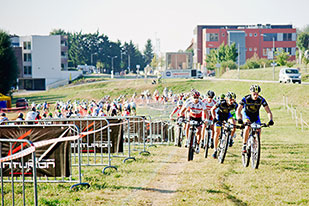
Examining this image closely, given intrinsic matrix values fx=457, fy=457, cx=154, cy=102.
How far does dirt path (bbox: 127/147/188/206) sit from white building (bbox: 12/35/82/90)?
105235mm

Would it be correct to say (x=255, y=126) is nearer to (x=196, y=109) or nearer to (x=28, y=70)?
(x=196, y=109)

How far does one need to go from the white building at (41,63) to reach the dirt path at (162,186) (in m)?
105

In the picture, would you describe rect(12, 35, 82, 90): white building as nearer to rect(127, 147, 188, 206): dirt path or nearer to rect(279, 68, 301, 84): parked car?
rect(279, 68, 301, 84): parked car

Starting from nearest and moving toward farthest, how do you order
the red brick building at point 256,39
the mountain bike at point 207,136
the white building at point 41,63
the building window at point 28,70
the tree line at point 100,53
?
the mountain bike at point 207,136
the white building at point 41,63
the building window at point 28,70
the red brick building at point 256,39
the tree line at point 100,53

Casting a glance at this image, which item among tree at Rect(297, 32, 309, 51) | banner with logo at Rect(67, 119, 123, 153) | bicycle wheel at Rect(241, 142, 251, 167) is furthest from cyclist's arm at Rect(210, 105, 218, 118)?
tree at Rect(297, 32, 309, 51)

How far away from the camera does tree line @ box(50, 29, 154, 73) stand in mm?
160625

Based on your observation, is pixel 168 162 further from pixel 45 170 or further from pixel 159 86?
pixel 159 86

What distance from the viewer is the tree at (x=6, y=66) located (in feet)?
246

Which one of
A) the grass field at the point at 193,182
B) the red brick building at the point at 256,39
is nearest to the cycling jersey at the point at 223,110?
the grass field at the point at 193,182

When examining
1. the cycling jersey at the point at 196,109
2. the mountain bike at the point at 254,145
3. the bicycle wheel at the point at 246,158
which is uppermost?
the cycling jersey at the point at 196,109

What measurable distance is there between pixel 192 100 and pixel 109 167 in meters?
3.57

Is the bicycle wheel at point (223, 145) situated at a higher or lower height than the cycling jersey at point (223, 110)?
lower

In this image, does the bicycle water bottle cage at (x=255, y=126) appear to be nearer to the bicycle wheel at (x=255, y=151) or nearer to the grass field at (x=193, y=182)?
the bicycle wheel at (x=255, y=151)

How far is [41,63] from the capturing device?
116125 mm
